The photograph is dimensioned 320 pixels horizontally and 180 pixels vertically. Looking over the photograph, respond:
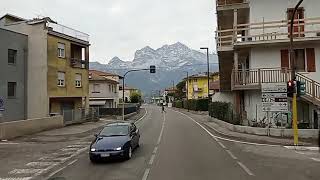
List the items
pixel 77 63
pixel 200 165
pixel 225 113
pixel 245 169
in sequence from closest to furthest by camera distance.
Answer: pixel 245 169
pixel 200 165
pixel 225 113
pixel 77 63

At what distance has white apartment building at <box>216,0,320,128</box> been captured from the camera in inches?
1103

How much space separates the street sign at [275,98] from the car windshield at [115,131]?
10.9m

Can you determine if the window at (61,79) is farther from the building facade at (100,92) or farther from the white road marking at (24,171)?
the white road marking at (24,171)

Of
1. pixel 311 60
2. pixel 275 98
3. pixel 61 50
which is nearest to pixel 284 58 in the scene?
pixel 311 60

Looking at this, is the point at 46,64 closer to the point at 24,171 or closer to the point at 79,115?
the point at 79,115

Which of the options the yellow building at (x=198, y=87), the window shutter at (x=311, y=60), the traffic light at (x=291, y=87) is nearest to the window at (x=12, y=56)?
the window shutter at (x=311, y=60)

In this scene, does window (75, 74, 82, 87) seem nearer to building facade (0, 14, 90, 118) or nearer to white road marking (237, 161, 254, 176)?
building facade (0, 14, 90, 118)

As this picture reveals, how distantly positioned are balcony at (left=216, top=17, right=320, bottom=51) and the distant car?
13533mm

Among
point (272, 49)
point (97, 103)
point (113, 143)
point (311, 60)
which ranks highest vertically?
point (272, 49)

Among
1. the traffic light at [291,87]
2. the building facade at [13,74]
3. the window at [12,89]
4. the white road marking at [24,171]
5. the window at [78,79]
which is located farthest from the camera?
the window at [78,79]

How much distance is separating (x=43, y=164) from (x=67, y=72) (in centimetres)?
2866

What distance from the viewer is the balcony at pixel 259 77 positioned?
28.2 m

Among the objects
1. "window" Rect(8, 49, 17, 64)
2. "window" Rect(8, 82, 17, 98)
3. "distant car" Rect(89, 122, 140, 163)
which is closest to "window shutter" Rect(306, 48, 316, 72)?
"distant car" Rect(89, 122, 140, 163)

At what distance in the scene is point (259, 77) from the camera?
93.0 feet
